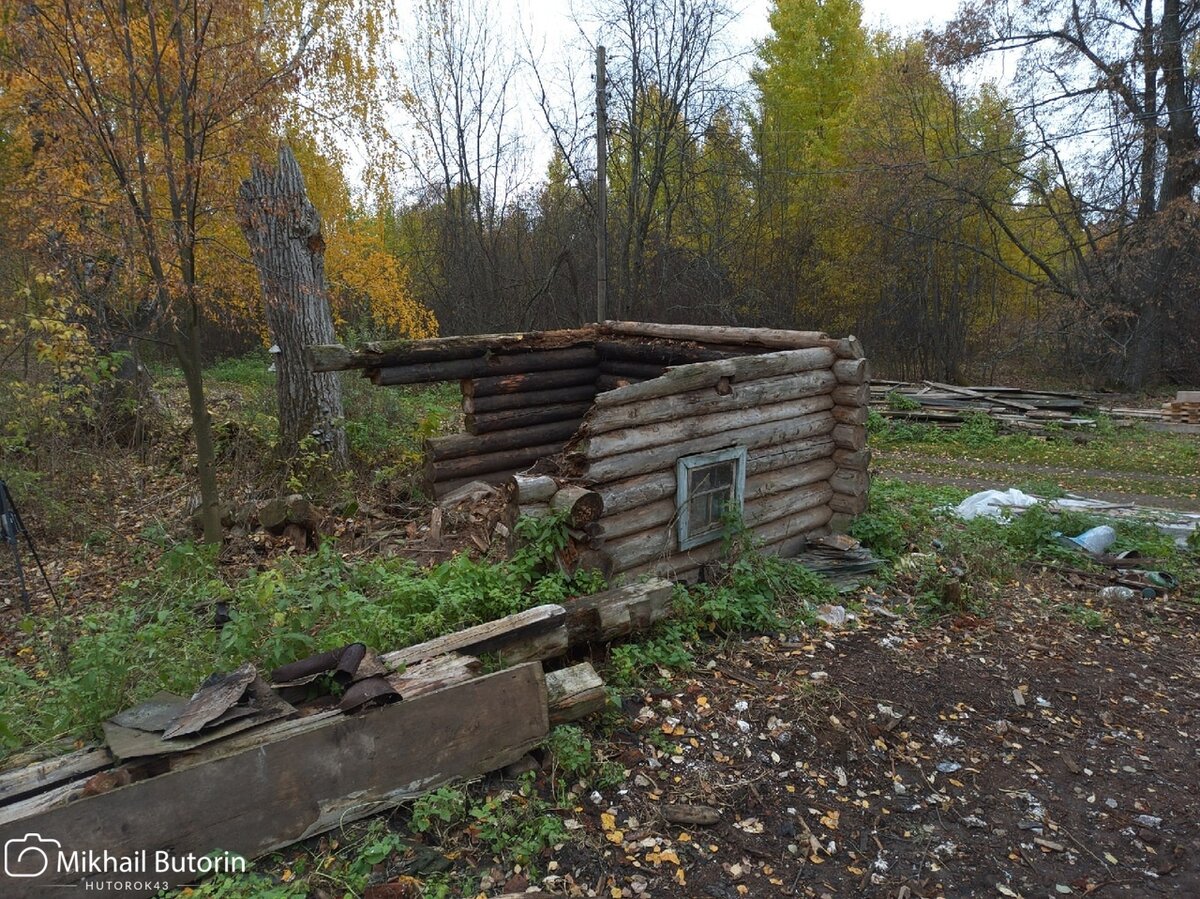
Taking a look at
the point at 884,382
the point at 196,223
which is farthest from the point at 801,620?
the point at 884,382

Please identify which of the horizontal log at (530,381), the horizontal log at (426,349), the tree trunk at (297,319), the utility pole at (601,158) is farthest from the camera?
the utility pole at (601,158)

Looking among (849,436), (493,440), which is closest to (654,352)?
(493,440)

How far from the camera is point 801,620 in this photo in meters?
5.66

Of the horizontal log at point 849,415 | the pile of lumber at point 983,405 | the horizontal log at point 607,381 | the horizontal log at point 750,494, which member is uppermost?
the horizontal log at point 607,381

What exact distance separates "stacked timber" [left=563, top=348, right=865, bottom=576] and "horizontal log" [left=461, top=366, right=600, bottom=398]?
8.83ft

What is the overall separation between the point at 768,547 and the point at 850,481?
123 cm

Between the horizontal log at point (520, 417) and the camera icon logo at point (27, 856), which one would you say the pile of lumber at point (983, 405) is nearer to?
the horizontal log at point (520, 417)

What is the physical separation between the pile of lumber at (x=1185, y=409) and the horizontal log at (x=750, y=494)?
12650 millimetres

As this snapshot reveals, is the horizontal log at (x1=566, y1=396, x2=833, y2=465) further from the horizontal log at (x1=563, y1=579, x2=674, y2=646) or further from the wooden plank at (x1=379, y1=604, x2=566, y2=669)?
the wooden plank at (x1=379, y1=604, x2=566, y2=669)

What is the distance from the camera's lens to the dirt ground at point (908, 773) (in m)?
3.36

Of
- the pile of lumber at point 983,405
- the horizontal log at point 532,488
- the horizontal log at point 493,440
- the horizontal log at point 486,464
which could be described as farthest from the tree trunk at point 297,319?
the pile of lumber at point 983,405

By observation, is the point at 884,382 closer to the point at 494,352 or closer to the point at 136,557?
the point at 494,352

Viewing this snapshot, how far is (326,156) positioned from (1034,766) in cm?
1292

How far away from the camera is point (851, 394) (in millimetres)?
7164
